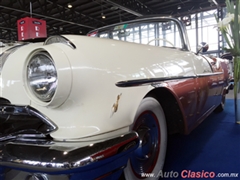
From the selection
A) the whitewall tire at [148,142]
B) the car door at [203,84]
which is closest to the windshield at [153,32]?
the car door at [203,84]

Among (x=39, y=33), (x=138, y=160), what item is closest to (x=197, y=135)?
(x=138, y=160)

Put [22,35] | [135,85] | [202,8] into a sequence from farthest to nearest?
[202,8], [22,35], [135,85]

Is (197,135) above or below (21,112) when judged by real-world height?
below

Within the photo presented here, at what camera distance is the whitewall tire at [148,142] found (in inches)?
52.2

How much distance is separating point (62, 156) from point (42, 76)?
41 cm

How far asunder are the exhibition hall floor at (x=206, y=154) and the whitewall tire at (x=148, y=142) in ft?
0.61

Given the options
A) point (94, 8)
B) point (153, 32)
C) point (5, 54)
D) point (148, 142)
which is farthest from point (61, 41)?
point (94, 8)

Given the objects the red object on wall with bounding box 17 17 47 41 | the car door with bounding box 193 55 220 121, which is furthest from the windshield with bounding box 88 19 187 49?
the red object on wall with bounding box 17 17 47 41

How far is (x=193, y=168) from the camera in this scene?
1764 millimetres

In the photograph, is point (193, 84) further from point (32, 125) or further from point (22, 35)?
point (22, 35)

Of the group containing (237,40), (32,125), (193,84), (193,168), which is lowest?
(193,168)

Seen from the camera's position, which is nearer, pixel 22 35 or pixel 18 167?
pixel 18 167

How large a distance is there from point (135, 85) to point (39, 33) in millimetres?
6942

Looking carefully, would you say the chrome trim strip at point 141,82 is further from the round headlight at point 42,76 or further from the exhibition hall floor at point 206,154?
Answer: the exhibition hall floor at point 206,154
